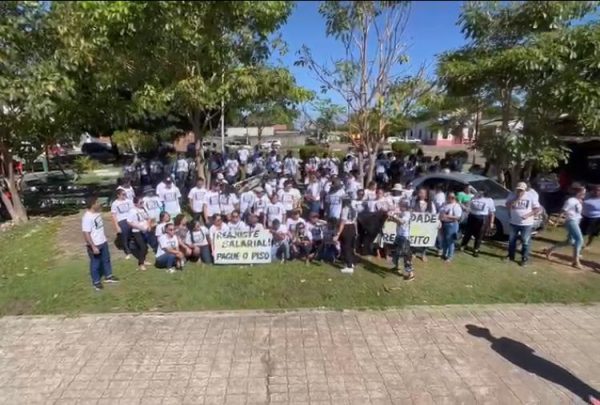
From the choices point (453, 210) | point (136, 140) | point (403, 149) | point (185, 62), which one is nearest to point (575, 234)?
point (453, 210)

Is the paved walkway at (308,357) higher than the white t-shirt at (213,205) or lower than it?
lower

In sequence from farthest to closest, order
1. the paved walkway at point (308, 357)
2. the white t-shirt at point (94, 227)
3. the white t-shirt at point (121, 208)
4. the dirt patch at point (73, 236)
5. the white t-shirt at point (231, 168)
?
the white t-shirt at point (231, 168), the dirt patch at point (73, 236), the white t-shirt at point (121, 208), the white t-shirt at point (94, 227), the paved walkway at point (308, 357)

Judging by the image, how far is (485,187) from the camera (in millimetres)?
10984

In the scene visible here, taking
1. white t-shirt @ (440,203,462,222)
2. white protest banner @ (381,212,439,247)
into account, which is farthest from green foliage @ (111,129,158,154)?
white t-shirt @ (440,203,462,222)

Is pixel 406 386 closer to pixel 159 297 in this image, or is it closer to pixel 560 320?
pixel 560 320

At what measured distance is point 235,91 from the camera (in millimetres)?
11672

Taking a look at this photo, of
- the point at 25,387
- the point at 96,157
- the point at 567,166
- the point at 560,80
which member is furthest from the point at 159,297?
the point at 96,157

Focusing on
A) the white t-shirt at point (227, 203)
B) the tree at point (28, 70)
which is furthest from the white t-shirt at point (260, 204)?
the tree at point (28, 70)

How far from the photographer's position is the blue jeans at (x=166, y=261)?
852 cm

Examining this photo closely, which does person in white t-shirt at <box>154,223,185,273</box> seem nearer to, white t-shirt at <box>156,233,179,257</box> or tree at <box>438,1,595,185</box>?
white t-shirt at <box>156,233,179,257</box>

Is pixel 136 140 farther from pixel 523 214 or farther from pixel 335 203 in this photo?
pixel 523 214

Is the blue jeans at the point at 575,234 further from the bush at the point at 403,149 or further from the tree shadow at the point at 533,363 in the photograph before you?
the bush at the point at 403,149

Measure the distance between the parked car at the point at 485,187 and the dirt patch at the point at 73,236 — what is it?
7531mm

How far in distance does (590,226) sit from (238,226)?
6642 millimetres
